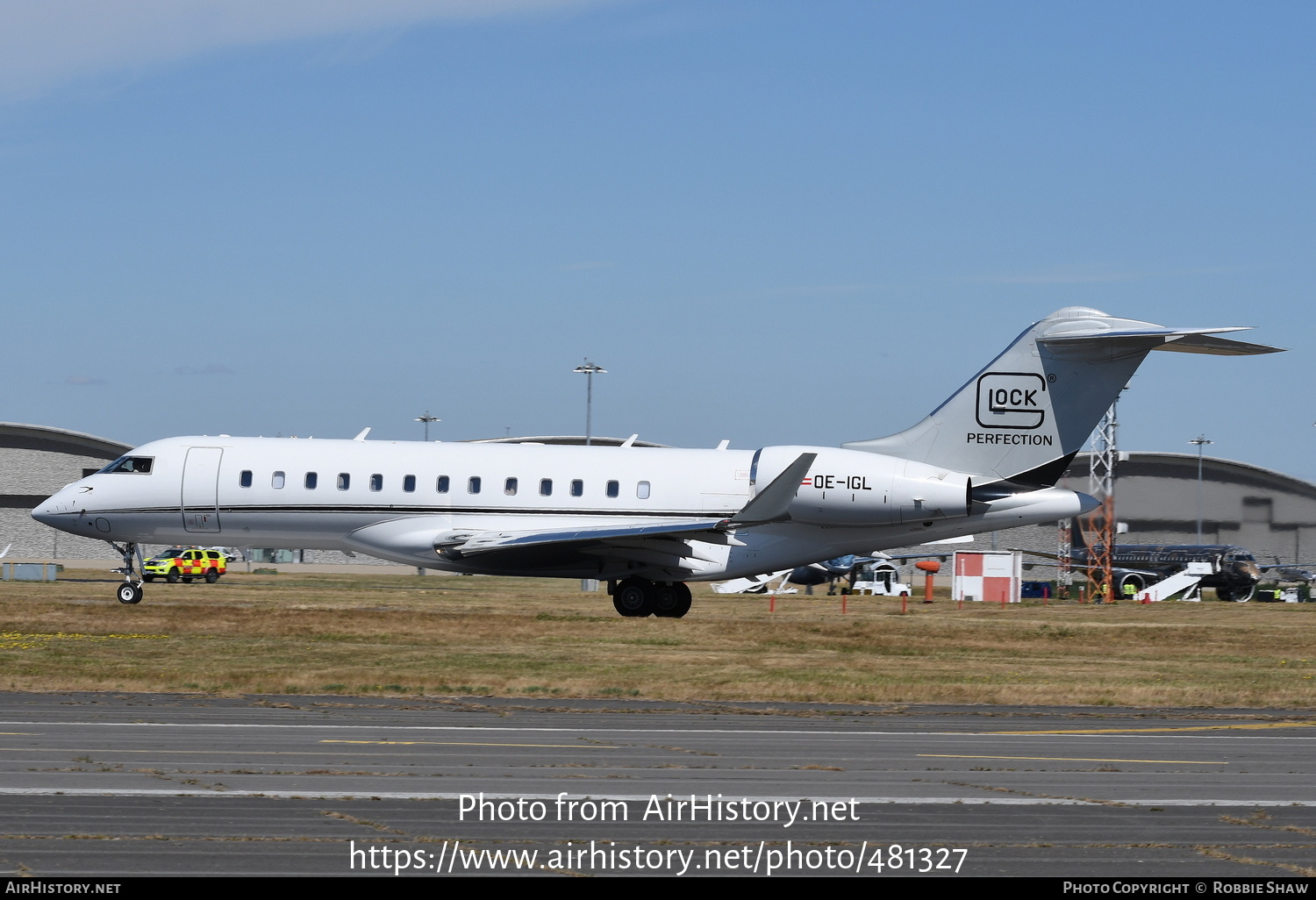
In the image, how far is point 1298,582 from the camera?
202ft

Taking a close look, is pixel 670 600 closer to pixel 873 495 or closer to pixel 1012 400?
pixel 873 495

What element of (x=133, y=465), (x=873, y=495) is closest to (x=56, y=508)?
(x=133, y=465)

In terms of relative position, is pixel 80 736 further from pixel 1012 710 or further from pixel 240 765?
pixel 1012 710

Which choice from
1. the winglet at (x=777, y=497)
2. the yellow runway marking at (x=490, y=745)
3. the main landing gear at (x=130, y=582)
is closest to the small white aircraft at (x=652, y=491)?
the winglet at (x=777, y=497)

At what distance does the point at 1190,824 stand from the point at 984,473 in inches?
754

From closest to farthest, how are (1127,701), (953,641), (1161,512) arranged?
1. (1127,701)
2. (953,641)
3. (1161,512)

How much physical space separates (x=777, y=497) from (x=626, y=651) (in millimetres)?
5344

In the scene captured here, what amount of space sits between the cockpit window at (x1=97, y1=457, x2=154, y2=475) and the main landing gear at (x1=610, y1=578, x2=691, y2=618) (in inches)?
387

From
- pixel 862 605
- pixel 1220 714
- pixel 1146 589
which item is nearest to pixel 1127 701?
pixel 1220 714

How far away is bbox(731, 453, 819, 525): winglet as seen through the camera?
84.9 ft

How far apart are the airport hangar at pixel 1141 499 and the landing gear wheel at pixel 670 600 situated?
128 ft

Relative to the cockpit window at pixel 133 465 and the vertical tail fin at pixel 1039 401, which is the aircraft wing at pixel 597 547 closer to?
the vertical tail fin at pixel 1039 401

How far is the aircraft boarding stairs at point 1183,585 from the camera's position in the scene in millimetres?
52875

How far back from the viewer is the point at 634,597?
29.0 metres
